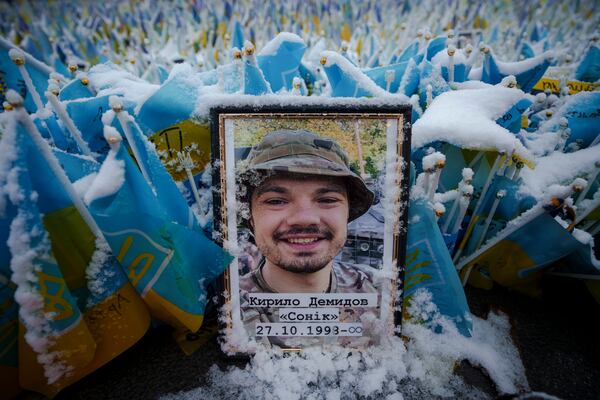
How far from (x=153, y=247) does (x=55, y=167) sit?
0.30 m

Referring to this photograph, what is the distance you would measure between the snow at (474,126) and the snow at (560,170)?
22 centimetres

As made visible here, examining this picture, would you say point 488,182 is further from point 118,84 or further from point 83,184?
point 118,84

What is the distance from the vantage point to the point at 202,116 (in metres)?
1.04

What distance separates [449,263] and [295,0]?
9.48 metres

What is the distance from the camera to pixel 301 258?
39.3 inches

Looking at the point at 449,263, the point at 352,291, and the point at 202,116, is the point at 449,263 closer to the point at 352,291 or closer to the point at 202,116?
the point at 352,291

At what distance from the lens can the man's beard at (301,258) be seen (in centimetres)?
100

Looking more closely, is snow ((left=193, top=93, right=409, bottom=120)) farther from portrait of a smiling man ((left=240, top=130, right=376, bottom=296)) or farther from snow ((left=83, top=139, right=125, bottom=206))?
snow ((left=83, top=139, right=125, bottom=206))

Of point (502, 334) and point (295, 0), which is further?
point (295, 0)

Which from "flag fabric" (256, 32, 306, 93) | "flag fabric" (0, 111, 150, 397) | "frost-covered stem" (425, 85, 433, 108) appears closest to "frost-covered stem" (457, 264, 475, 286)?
"frost-covered stem" (425, 85, 433, 108)

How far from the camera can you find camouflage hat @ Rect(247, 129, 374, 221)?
0.95 m

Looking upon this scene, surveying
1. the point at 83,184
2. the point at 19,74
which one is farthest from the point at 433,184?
the point at 19,74

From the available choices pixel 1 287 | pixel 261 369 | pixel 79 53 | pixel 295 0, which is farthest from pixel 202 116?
pixel 295 0

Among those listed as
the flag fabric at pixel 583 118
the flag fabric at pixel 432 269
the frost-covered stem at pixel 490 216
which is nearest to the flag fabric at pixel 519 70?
the flag fabric at pixel 583 118
